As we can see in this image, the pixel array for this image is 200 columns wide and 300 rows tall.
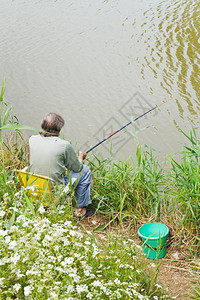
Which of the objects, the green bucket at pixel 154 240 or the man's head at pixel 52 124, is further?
the man's head at pixel 52 124

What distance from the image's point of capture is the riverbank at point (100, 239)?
1.68 m

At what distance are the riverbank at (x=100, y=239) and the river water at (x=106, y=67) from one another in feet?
2.54

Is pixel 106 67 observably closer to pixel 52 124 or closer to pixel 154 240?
pixel 52 124

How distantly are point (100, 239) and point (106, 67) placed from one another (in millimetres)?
4972

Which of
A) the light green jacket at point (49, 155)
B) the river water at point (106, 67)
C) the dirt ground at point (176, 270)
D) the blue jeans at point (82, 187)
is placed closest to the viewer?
the dirt ground at point (176, 270)

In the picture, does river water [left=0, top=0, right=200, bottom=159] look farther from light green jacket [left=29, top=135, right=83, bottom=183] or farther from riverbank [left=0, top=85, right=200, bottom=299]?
light green jacket [left=29, top=135, right=83, bottom=183]

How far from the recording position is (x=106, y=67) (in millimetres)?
6945

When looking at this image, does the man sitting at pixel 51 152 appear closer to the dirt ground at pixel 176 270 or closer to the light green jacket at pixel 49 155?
the light green jacket at pixel 49 155

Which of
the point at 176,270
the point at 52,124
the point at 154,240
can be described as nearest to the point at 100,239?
the point at 154,240

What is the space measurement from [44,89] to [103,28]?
3.16 metres

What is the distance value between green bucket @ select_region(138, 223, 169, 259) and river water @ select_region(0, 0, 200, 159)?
44.3 inches

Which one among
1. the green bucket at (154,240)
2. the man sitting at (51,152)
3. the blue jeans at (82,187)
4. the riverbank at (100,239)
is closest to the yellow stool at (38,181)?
the riverbank at (100,239)

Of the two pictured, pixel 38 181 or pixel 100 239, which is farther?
pixel 38 181

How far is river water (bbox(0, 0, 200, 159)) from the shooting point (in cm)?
522
